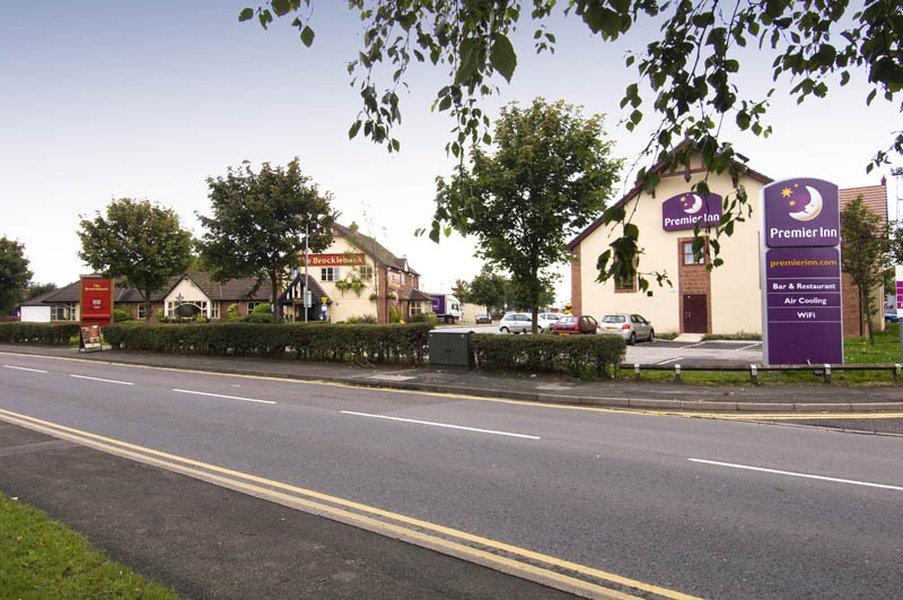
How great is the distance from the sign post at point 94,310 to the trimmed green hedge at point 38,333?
5.89 m

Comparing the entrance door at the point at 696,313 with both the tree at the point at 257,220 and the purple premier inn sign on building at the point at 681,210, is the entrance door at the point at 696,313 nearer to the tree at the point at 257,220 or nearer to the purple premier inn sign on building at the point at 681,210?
the purple premier inn sign on building at the point at 681,210

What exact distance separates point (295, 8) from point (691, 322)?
1255 inches

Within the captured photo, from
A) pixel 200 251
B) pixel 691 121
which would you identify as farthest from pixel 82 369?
pixel 691 121

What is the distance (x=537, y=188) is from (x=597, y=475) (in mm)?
11501

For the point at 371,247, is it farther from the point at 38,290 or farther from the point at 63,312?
the point at 38,290

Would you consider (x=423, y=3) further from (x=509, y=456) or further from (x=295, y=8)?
(x=509, y=456)

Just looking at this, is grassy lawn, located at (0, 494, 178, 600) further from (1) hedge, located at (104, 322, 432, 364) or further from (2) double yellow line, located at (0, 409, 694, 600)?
(1) hedge, located at (104, 322, 432, 364)

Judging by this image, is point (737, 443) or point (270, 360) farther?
point (270, 360)

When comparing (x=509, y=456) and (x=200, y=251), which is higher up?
(x=200, y=251)

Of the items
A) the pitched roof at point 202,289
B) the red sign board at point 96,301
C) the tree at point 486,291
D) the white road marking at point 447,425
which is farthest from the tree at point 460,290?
the white road marking at point 447,425

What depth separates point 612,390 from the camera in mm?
12133

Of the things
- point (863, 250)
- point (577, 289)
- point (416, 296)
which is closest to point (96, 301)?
point (577, 289)

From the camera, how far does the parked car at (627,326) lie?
28500 mm

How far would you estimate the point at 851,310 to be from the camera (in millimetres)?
30438
